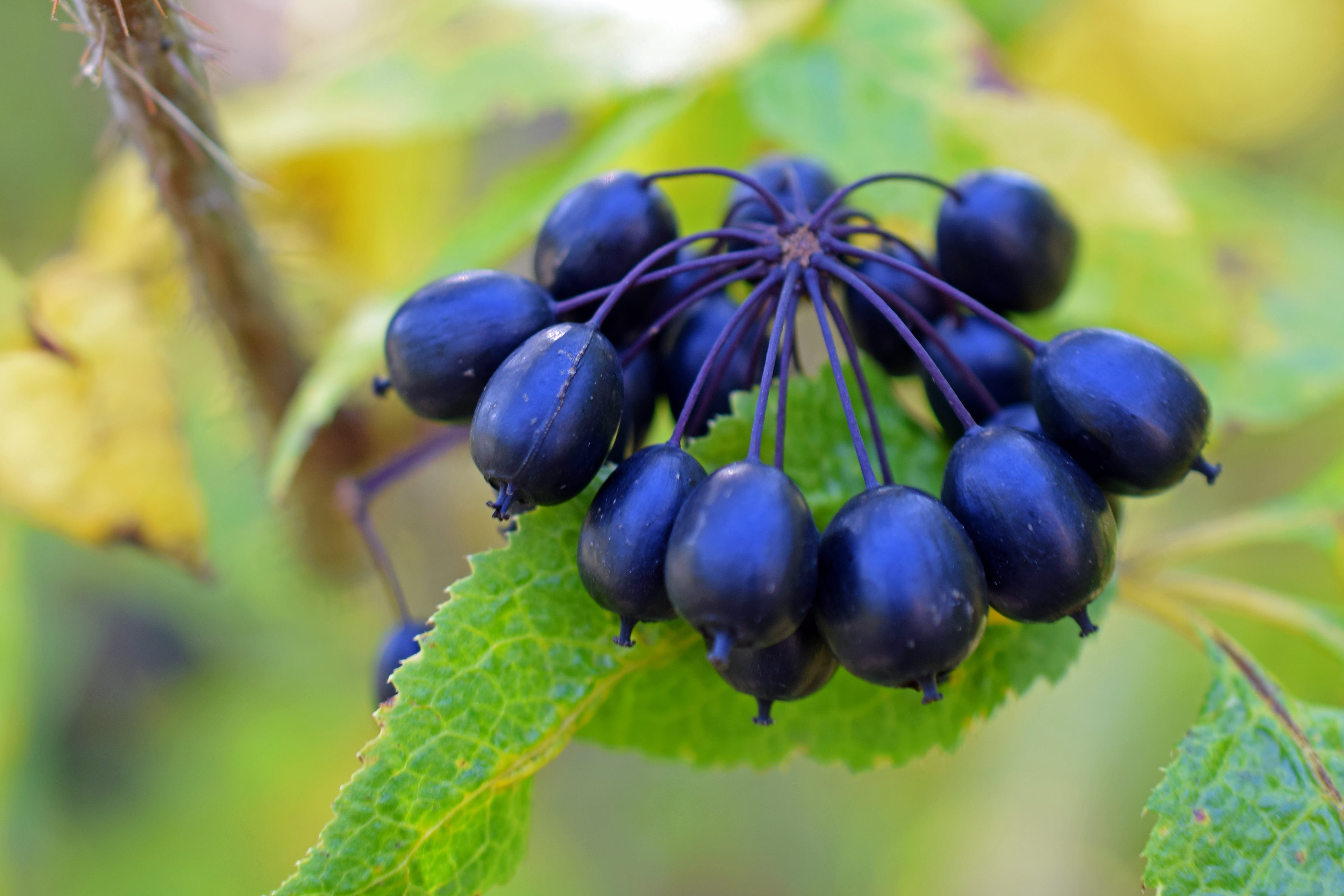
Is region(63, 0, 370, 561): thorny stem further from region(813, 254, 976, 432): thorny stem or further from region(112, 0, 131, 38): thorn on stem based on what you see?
region(813, 254, 976, 432): thorny stem

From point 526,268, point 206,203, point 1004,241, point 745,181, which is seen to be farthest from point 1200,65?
point 206,203

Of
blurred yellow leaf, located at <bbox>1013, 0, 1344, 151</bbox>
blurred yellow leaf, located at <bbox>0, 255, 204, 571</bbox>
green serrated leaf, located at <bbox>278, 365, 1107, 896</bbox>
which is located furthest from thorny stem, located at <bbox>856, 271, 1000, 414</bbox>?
blurred yellow leaf, located at <bbox>1013, 0, 1344, 151</bbox>

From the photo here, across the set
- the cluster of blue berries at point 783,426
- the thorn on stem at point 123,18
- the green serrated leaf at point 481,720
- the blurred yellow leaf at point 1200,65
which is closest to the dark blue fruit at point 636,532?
the cluster of blue berries at point 783,426

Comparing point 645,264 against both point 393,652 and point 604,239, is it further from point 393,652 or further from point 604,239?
point 393,652

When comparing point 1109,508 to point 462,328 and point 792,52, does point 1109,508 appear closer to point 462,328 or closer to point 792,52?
point 462,328

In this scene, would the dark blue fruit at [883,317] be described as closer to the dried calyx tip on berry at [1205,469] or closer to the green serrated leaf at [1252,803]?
the dried calyx tip on berry at [1205,469]

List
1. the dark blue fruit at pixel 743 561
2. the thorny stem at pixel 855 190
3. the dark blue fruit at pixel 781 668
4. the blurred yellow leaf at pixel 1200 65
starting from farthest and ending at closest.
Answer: the blurred yellow leaf at pixel 1200 65
the thorny stem at pixel 855 190
the dark blue fruit at pixel 781 668
the dark blue fruit at pixel 743 561
